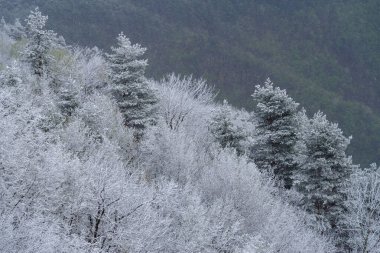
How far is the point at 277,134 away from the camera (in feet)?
98.9

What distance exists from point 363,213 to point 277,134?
786 cm

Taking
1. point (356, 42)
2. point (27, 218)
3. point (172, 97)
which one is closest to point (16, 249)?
point (27, 218)

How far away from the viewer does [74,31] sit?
56312 millimetres

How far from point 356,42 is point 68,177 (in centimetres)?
8206

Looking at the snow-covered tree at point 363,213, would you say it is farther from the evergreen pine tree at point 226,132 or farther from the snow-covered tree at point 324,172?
the evergreen pine tree at point 226,132

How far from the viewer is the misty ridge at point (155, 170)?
1330 centimetres

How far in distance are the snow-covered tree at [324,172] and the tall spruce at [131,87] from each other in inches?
407

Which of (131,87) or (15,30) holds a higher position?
(15,30)

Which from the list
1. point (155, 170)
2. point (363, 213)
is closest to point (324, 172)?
point (363, 213)

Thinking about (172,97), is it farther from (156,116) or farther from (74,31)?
(74,31)

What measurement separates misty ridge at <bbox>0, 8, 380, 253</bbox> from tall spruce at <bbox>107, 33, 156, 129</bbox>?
76mm

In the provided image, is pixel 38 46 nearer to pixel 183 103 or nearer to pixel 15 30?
pixel 183 103

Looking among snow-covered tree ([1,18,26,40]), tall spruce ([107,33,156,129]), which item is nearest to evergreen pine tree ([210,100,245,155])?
tall spruce ([107,33,156,129])

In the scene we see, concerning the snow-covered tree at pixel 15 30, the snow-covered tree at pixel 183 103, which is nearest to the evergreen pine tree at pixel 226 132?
the snow-covered tree at pixel 183 103
